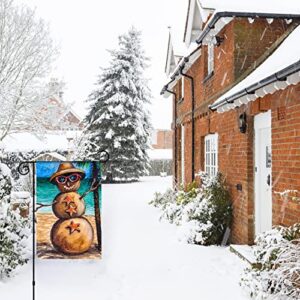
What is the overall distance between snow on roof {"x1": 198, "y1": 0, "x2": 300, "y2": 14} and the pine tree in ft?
72.0

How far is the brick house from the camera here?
574 cm

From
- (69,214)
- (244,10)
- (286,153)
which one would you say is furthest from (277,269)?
(244,10)

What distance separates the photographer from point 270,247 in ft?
16.5

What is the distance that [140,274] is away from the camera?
6.54 meters

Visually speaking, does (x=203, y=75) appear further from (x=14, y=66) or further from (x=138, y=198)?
(x=14, y=66)

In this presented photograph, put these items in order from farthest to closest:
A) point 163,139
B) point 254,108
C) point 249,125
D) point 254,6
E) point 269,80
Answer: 1. point 163,139
2. point 254,6
3. point 249,125
4. point 254,108
5. point 269,80

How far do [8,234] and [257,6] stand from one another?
6505 millimetres

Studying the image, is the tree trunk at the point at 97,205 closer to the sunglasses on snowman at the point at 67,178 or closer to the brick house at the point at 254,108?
the sunglasses on snowman at the point at 67,178

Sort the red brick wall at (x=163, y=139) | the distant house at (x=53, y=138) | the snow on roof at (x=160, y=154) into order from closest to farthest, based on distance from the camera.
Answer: the distant house at (x=53, y=138) → the snow on roof at (x=160, y=154) → the red brick wall at (x=163, y=139)

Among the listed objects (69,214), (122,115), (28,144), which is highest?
(122,115)

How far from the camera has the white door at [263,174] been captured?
719 centimetres

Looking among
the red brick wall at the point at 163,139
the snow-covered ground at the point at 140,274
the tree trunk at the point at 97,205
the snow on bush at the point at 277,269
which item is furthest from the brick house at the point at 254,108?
the red brick wall at the point at 163,139

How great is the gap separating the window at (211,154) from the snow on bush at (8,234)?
5.43 metres

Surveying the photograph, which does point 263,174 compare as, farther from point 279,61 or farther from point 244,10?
point 244,10
